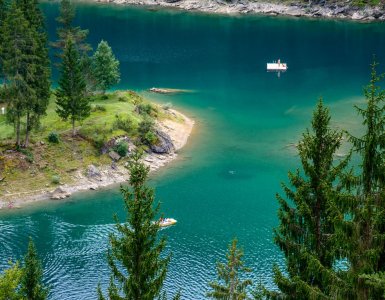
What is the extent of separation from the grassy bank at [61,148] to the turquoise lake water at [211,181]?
22.7 ft

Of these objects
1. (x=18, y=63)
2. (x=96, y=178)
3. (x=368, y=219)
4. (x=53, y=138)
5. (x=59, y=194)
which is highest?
(x=18, y=63)

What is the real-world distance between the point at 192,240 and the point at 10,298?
121ft

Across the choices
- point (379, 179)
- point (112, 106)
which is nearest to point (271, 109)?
point (112, 106)

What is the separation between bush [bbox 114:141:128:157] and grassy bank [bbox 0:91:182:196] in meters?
1.32

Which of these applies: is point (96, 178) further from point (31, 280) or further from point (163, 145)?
point (31, 280)

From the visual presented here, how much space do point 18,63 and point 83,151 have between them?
20698 mm

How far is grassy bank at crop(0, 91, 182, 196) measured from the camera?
3939 inches

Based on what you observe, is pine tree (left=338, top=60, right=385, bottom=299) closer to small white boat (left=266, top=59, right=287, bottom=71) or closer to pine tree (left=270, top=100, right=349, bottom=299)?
pine tree (left=270, top=100, right=349, bottom=299)

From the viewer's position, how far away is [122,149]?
359 feet

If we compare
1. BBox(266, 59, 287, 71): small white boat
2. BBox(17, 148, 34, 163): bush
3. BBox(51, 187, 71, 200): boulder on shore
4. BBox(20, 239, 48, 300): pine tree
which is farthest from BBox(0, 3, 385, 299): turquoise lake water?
BBox(20, 239, 48, 300): pine tree

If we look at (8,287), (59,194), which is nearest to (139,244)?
(8,287)

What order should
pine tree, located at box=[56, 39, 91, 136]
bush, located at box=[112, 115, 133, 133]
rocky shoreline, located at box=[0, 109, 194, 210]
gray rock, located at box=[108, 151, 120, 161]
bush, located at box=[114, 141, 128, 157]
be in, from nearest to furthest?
rocky shoreline, located at box=[0, 109, 194, 210] → pine tree, located at box=[56, 39, 91, 136] → gray rock, located at box=[108, 151, 120, 161] → bush, located at box=[114, 141, 128, 157] → bush, located at box=[112, 115, 133, 133]

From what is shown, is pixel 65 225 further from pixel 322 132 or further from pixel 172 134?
pixel 322 132

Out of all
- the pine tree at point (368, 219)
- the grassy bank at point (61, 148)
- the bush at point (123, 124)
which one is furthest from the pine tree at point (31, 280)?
the bush at point (123, 124)
